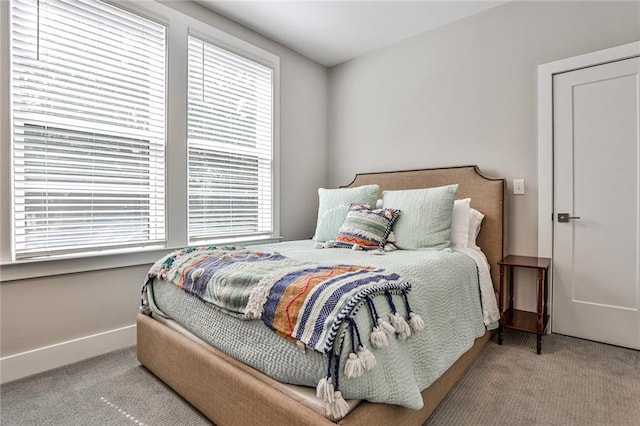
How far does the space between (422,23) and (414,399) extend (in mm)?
3110

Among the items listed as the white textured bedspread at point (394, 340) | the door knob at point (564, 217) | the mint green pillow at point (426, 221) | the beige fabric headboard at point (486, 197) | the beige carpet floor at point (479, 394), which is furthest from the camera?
the beige fabric headboard at point (486, 197)

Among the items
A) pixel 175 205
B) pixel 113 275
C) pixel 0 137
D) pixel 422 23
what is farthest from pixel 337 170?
pixel 0 137

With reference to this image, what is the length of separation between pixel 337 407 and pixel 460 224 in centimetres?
188

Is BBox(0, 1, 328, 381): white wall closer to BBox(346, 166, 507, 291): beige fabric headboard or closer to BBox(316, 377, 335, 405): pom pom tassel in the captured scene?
BBox(346, 166, 507, 291): beige fabric headboard

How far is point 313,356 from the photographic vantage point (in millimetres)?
1071

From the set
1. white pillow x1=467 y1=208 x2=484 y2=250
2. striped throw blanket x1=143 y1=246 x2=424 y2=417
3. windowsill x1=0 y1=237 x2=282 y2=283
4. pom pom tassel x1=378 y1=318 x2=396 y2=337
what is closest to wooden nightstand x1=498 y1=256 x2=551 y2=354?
white pillow x1=467 y1=208 x2=484 y2=250

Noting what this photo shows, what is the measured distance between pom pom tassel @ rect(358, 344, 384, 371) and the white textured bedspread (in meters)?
0.04

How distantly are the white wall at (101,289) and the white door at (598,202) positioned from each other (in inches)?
93.4

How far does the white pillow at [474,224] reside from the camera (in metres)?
2.53

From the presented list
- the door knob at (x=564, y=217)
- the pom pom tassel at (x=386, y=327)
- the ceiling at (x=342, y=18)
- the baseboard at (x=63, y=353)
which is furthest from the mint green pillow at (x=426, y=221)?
the baseboard at (x=63, y=353)

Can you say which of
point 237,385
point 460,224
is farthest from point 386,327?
point 460,224

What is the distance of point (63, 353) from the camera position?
2.10 m

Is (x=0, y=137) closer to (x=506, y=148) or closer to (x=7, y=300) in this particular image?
(x=7, y=300)

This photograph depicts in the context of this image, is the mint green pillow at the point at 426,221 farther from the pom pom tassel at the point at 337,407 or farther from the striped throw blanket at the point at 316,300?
the pom pom tassel at the point at 337,407
